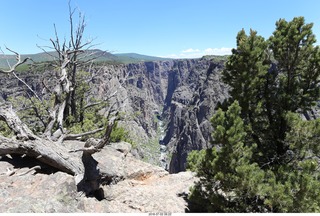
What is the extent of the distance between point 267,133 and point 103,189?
8507 millimetres

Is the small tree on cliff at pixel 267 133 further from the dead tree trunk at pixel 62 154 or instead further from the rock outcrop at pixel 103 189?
the dead tree trunk at pixel 62 154

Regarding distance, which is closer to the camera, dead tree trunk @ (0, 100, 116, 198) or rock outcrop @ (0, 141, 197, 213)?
rock outcrop @ (0, 141, 197, 213)

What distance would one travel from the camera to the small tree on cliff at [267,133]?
9461 mm

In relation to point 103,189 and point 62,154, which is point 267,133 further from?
point 62,154

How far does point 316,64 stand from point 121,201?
11.1 m

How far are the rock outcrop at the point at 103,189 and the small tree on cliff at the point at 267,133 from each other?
93.7 inches

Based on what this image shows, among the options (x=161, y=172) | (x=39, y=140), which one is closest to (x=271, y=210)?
(x=161, y=172)

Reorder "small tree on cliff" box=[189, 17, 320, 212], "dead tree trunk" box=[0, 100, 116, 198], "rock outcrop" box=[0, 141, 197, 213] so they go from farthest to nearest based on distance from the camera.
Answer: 1. "dead tree trunk" box=[0, 100, 116, 198]
2. "small tree on cliff" box=[189, 17, 320, 212]
3. "rock outcrop" box=[0, 141, 197, 213]


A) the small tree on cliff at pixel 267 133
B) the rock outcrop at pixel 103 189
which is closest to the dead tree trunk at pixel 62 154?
the rock outcrop at pixel 103 189

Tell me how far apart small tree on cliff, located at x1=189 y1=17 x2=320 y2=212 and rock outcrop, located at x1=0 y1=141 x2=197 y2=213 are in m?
2.38

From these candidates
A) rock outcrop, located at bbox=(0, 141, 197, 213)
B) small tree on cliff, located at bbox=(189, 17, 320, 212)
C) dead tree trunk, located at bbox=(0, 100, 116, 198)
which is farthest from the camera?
dead tree trunk, located at bbox=(0, 100, 116, 198)

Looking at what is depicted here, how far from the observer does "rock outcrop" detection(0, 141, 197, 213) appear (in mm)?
8891

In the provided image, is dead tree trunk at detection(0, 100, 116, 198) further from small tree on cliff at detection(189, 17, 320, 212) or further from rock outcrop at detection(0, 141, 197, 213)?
small tree on cliff at detection(189, 17, 320, 212)

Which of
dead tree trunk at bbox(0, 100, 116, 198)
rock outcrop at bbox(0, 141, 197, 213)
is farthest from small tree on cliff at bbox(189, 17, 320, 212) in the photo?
dead tree trunk at bbox(0, 100, 116, 198)
